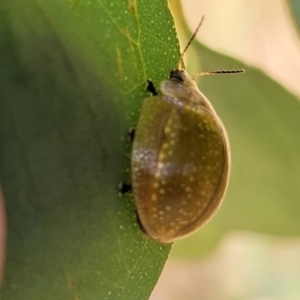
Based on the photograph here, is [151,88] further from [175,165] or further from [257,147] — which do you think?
[257,147]

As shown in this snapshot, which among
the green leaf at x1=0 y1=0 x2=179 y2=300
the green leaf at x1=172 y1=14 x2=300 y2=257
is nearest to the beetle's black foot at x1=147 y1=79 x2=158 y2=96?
the green leaf at x1=0 y1=0 x2=179 y2=300

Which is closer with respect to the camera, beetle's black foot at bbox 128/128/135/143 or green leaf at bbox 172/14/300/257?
beetle's black foot at bbox 128/128/135/143

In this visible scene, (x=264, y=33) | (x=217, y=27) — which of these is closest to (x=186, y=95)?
(x=217, y=27)

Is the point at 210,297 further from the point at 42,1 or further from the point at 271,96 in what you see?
the point at 42,1

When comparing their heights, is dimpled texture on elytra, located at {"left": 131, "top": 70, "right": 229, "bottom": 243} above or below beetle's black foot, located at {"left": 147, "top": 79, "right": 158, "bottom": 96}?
below

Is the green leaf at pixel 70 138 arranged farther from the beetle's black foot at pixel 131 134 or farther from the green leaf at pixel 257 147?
the green leaf at pixel 257 147

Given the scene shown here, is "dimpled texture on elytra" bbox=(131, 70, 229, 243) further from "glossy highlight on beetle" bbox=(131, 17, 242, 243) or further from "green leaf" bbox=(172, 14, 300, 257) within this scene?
"green leaf" bbox=(172, 14, 300, 257)

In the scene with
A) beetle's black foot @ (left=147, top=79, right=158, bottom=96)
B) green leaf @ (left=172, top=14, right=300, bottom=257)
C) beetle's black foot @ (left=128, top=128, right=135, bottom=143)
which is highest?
beetle's black foot @ (left=147, top=79, right=158, bottom=96)
